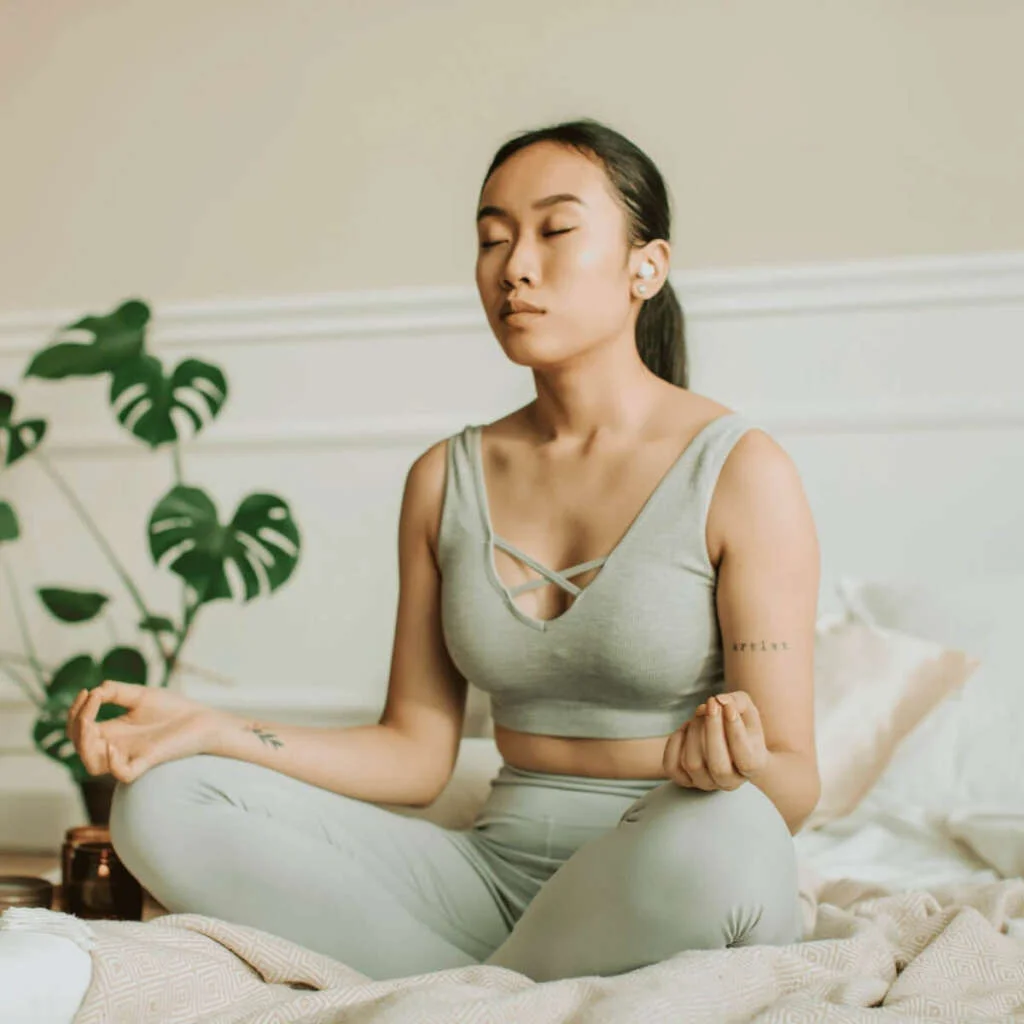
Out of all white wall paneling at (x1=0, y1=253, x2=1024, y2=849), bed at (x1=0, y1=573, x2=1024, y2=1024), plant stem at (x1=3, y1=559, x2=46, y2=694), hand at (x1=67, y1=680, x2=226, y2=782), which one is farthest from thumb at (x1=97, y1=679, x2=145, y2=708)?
plant stem at (x1=3, y1=559, x2=46, y2=694)

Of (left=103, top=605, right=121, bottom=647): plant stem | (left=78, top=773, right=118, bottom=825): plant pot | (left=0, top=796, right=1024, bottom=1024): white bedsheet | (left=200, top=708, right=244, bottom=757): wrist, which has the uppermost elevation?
(left=200, top=708, right=244, bottom=757): wrist

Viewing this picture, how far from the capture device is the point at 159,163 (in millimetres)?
3029

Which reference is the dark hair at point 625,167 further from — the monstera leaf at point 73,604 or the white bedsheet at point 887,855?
the monstera leaf at point 73,604

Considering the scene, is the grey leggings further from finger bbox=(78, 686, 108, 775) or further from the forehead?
the forehead

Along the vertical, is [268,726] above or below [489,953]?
above

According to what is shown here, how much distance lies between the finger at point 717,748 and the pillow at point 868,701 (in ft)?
2.84

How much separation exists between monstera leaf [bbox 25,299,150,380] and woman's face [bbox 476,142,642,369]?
1275 millimetres

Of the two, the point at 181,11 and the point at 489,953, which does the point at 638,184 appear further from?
the point at 181,11

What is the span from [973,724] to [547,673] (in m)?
0.74

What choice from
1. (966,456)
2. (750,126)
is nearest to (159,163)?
(750,126)

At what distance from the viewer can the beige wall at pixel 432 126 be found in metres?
2.61

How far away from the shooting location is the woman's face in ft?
4.86

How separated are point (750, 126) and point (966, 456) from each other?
2.44 feet

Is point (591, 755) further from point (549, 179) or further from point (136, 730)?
point (549, 179)
